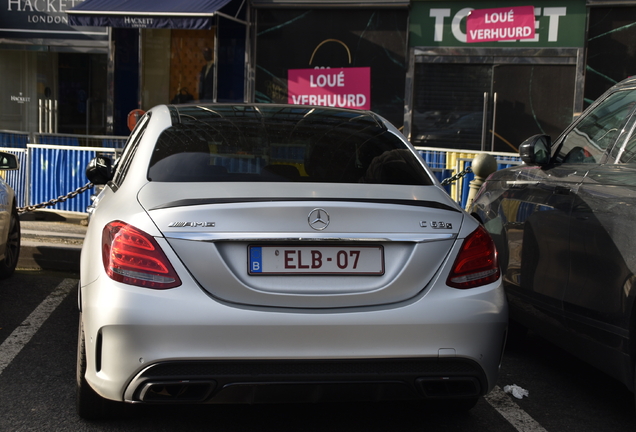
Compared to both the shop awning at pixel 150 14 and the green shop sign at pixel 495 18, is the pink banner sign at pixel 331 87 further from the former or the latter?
the shop awning at pixel 150 14

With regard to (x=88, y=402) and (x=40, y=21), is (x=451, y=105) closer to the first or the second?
(x=40, y=21)

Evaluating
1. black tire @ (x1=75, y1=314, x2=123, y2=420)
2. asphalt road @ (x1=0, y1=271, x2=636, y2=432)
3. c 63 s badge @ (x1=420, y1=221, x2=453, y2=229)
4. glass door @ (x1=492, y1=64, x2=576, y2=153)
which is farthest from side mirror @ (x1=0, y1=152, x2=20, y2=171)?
glass door @ (x1=492, y1=64, x2=576, y2=153)

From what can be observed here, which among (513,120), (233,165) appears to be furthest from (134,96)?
(233,165)

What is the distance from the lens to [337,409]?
4.03 meters

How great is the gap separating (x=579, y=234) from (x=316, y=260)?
66.3 inches

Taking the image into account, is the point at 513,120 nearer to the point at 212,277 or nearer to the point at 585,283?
the point at 585,283

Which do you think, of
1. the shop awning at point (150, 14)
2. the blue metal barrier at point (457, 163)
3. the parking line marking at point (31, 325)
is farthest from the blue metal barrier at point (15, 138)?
the parking line marking at point (31, 325)

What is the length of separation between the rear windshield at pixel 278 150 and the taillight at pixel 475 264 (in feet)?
1.68

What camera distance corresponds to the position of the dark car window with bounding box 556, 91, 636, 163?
4.43m

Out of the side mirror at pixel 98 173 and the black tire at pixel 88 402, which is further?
the side mirror at pixel 98 173

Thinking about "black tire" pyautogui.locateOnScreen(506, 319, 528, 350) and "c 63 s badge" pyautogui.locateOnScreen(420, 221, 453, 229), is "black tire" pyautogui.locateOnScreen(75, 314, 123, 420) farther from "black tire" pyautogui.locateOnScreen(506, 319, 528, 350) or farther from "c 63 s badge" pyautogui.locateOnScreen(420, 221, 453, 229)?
"black tire" pyautogui.locateOnScreen(506, 319, 528, 350)

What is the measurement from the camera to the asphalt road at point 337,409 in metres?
3.78

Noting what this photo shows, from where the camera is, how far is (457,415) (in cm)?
400

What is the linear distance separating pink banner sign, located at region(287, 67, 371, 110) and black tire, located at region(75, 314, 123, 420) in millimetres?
10670
